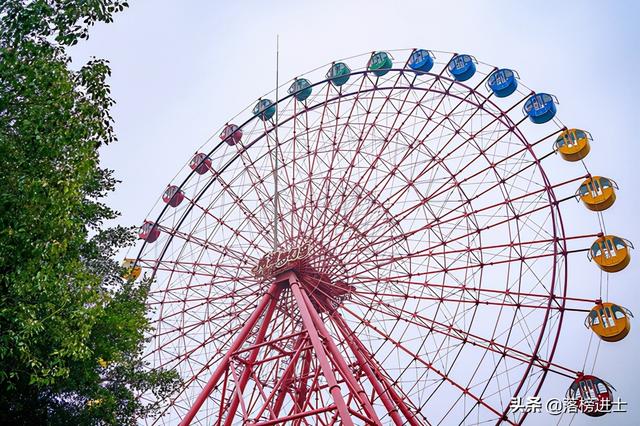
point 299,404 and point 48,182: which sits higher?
point 299,404

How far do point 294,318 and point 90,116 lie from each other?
37.2 feet

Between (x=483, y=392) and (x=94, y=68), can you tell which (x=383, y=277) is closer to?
(x=483, y=392)

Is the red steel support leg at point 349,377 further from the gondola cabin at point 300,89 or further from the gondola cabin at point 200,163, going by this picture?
the gondola cabin at point 300,89

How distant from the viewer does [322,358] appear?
13312 mm

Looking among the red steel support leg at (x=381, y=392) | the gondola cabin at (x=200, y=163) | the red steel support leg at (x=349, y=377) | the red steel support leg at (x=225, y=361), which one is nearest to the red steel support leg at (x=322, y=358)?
the red steel support leg at (x=349, y=377)

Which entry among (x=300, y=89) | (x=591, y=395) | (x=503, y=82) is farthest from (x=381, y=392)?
(x=300, y=89)

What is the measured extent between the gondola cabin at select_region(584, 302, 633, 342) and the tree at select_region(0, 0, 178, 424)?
46.1 ft

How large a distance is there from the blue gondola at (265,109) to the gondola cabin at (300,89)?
990 millimetres

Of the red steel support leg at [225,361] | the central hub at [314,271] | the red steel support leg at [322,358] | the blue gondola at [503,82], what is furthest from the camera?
the blue gondola at [503,82]

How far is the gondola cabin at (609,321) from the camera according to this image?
17266 mm

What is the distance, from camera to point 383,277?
787 inches

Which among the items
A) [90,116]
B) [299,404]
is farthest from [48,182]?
[299,404]

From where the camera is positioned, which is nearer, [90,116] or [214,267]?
[90,116]

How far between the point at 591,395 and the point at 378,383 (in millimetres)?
6304
